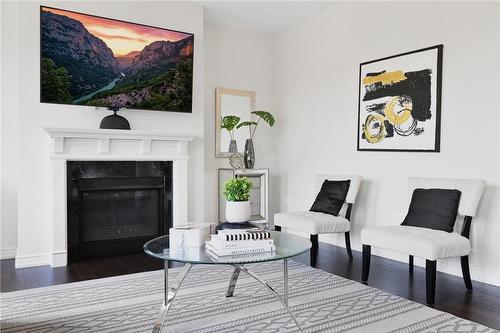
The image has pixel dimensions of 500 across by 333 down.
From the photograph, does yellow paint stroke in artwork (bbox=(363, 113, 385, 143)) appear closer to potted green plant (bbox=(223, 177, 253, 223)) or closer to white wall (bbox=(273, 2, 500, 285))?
white wall (bbox=(273, 2, 500, 285))

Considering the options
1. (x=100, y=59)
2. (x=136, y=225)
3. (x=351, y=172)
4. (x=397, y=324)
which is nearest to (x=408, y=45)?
(x=351, y=172)

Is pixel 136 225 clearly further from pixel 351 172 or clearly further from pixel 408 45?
pixel 408 45

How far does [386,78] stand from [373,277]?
200 centimetres

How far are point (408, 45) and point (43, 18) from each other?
137 inches

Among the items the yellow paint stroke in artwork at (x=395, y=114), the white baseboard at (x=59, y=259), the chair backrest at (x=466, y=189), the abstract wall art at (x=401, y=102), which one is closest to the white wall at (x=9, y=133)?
the white baseboard at (x=59, y=259)

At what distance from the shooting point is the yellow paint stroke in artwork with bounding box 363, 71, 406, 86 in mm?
4049

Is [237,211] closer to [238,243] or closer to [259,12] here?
[238,243]

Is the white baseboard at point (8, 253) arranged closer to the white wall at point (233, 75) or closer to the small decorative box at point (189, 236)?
the white wall at point (233, 75)

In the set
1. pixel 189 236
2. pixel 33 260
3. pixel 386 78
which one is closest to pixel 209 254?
pixel 189 236

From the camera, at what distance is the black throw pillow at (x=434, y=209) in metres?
3.22

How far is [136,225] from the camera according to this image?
450 cm

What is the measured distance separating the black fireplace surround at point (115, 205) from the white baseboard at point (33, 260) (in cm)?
20

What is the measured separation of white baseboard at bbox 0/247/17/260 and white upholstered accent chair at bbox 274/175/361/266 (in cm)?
274

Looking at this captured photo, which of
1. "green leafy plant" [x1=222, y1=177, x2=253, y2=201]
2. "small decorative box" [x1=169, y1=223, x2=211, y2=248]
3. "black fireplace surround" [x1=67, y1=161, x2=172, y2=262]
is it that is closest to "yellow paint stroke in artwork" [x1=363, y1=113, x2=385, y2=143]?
"green leafy plant" [x1=222, y1=177, x2=253, y2=201]
